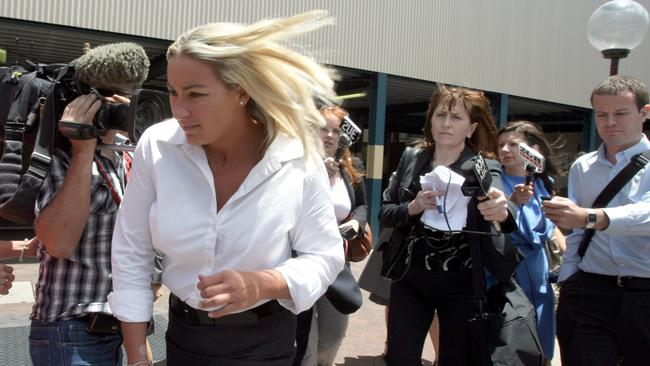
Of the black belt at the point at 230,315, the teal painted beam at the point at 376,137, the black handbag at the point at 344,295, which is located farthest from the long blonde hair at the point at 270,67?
the teal painted beam at the point at 376,137

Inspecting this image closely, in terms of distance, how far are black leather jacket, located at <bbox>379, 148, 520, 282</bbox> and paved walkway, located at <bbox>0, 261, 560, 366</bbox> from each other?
203cm

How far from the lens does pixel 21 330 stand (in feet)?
17.5

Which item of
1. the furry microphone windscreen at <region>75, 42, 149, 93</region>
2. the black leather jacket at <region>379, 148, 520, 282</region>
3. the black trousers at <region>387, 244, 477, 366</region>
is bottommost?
the black trousers at <region>387, 244, 477, 366</region>

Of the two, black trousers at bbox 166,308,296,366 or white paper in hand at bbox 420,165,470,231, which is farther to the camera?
white paper in hand at bbox 420,165,470,231

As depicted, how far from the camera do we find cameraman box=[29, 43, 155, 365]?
1946mm

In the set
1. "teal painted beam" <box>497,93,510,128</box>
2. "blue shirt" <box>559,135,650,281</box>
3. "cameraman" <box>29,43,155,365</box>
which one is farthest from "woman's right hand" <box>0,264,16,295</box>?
"teal painted beam" <box>497,93,510,128</box>

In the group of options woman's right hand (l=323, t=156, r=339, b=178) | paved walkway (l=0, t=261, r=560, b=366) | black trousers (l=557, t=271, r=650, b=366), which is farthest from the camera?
paved walkway (l=0, t=261, r=560, b=366)

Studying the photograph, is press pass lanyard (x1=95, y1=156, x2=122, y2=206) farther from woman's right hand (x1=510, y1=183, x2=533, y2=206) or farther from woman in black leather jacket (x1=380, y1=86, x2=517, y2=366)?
woman's right hand (x1=510, y1=183, x2=533, y2=206)

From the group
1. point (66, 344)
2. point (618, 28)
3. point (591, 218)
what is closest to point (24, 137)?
point (66, 344)

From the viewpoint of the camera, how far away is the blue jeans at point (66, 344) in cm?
197

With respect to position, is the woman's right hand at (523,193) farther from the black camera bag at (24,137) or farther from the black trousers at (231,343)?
the black camera bag at (24,137)

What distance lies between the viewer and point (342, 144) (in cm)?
388

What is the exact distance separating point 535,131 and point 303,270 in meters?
3.16

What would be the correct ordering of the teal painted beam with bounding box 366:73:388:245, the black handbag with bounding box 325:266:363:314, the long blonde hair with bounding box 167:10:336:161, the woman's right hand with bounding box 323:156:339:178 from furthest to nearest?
the teal painted beam with bounding box 366:73:388:245
the woman's right hand with bounding box 323:156:339:178
the black handbag with bounding box 325:266:363:314
the long blonde hair with bounding box 167:10:336:161
